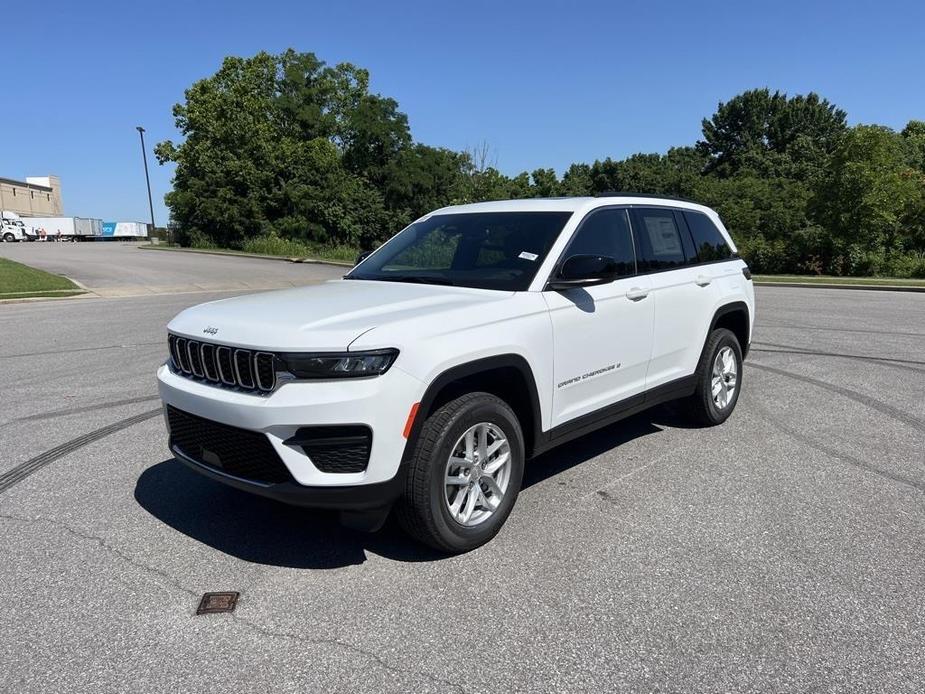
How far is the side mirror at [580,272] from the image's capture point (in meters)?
3.94

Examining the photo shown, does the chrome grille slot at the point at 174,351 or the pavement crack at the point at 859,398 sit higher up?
the chrome grille slot at the point at 174,351

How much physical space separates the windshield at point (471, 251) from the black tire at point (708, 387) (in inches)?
76.8

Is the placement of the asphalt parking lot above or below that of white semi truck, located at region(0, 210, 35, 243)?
below

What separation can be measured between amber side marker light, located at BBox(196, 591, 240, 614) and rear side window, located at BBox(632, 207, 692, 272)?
132 inches

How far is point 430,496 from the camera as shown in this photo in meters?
3.30

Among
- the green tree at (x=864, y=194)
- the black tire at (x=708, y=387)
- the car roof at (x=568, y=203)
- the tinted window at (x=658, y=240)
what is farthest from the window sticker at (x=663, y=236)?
the green tree at (x=864, y=194)

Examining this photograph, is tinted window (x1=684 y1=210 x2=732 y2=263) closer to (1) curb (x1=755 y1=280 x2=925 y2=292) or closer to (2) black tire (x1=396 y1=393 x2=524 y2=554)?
(2) black tire (x1=396 y1=393 x2=524 y2=554)

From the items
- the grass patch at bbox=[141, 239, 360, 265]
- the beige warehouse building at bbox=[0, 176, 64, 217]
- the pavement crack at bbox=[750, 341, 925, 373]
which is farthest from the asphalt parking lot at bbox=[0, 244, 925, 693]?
the beige warehouse building at bbox=[0, 176, 64, 217]

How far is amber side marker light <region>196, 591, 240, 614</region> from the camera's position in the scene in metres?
3.07

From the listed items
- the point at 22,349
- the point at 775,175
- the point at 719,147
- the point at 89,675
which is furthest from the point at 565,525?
the point at 719,147

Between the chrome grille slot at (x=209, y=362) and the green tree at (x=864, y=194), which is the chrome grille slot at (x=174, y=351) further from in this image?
the green tree at (x=864, y=194)

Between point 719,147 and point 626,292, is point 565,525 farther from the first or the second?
point 719,147

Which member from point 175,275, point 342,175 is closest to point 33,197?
point 342,175

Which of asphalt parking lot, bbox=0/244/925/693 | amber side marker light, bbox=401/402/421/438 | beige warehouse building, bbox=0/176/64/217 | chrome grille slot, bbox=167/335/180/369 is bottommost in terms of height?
asphalt parking lot, bbox=0/244/925/693
